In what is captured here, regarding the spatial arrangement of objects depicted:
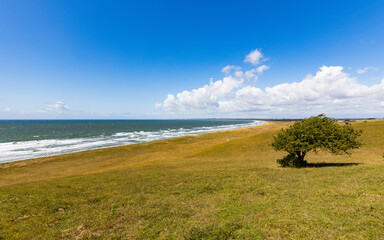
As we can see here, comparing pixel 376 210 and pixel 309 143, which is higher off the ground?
pixel 309 143

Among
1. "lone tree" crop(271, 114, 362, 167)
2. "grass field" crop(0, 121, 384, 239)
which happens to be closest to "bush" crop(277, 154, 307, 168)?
"lone tree" crop(271, 114, 362, 167)

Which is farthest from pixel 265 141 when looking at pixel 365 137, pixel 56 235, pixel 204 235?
pixel 56 235

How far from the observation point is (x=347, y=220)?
930cm

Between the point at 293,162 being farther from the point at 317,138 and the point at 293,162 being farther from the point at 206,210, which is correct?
the point at 206,210

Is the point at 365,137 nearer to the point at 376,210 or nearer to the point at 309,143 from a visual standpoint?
the point at 309,143

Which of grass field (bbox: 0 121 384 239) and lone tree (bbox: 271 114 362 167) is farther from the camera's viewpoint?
lone tree (bbox: 271 114 362 167)

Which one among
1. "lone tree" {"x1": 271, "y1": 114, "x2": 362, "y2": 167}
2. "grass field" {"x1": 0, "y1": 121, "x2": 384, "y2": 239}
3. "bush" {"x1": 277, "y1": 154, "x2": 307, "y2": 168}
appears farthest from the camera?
"bush" {"x1": 277, "y1": 154, "x2": 307, "y2": 168}

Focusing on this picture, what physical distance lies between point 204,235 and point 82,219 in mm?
9023

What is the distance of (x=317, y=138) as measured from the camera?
24.8 m

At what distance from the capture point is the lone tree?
23938mm

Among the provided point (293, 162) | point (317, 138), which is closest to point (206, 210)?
point (293, 162)

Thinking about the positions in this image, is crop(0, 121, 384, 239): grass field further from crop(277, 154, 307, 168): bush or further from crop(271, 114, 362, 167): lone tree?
crop(277, 154, 307, 168): bush

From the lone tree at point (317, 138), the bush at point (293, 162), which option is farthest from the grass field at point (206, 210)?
the bush at point (293, 162)

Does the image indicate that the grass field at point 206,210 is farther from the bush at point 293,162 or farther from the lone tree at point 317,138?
the bush at point 293,162
